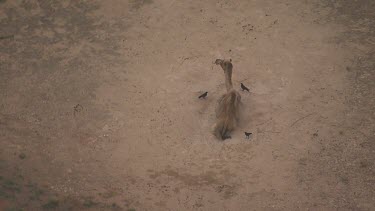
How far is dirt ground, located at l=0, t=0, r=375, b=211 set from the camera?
7863mm

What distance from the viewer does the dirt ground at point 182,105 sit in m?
7.86

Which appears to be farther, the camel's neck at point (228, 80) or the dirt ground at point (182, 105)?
the camel's neck at point (228, 80)

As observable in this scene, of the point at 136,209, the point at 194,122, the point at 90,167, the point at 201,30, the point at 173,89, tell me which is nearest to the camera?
the point at 136,209

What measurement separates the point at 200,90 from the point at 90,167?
9.03 ft

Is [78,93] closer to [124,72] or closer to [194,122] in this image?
[124,72]

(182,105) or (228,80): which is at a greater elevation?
(228,80)

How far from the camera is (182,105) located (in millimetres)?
9414

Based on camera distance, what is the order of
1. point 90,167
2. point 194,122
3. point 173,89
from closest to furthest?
point 90,167
point 194,122
point 173,89

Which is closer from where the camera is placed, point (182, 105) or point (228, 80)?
point (228, 80)

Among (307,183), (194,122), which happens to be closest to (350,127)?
A: (307,183)

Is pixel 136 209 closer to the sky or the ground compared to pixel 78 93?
closer to the ground

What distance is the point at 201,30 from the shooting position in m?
11.0

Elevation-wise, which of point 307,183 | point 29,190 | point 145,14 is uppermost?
point 145,14

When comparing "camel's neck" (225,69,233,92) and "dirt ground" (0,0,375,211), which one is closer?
"dirt ground" (0,0,375,211)
